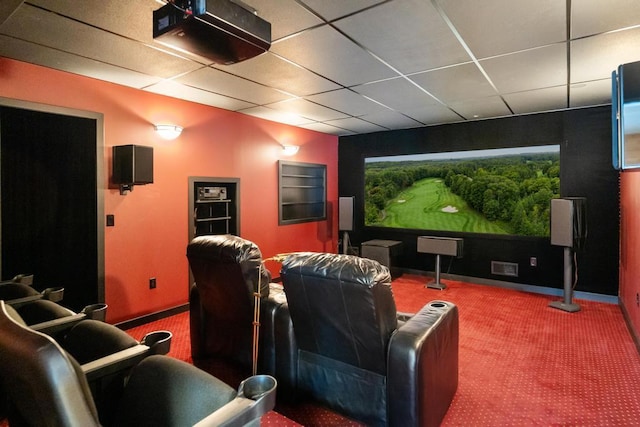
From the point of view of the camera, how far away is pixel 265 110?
15.3 ft

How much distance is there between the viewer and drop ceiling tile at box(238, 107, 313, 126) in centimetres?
466

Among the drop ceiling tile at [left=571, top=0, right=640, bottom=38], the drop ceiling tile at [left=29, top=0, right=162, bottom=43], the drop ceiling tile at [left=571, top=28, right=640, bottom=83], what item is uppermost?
the drop ceiling tile at [left=571, top=28, right=640, bottom=83]

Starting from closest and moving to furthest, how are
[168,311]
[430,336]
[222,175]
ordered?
[430,336] < [168,311] < [222,175]

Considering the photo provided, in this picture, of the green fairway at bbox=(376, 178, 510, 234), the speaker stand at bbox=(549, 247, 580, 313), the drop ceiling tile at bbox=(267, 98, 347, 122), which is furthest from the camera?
the green fairway at bbox=(376, 178, 510, 234)

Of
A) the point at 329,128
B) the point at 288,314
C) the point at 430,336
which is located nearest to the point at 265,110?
the point at 329,128

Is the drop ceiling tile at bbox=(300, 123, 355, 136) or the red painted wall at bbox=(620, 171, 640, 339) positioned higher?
the drop ceiling tile at bbox=(300, 123, 355, 136)

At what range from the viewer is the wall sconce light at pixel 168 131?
12.4ft

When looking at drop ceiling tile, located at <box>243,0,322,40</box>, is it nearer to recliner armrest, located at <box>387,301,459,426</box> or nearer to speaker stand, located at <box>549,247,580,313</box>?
recliner armrest, located at <box>387,301,459,426</box>

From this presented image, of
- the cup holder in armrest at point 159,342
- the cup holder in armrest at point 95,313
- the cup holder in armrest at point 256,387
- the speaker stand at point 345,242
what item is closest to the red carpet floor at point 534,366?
the cup holder in armrest at point 159,342

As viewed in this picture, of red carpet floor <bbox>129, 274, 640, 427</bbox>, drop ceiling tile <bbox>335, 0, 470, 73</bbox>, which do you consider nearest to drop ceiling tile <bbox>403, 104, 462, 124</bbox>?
drop ceiling tile <bbox>335, 0, 470, 73</bbox>

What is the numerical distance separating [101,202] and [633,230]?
5.13 metres

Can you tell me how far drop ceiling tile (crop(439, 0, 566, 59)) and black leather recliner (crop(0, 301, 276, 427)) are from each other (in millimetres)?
2259

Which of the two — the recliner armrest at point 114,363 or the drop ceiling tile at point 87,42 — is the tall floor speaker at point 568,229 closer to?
the drop ceiling tile at point 87,42

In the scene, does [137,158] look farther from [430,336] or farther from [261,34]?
[430,336]
